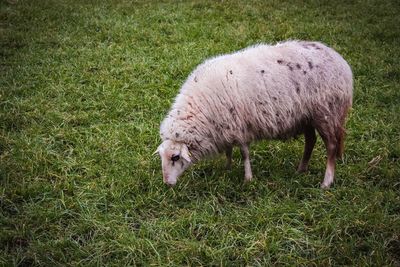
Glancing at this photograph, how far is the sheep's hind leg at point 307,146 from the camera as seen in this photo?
514 cm

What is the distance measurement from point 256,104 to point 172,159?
1.12 meters

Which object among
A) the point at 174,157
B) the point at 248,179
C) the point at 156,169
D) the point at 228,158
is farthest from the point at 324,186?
the point at 156,169

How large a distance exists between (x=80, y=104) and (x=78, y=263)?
363cm

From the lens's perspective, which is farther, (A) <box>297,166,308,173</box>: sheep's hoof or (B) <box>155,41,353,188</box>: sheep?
(A) <box>297,166,308,173</box>: sheep's hoof

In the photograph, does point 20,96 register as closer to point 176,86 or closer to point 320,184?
point 176,86

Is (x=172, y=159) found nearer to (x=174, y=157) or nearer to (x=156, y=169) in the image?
(x=174, y=157)

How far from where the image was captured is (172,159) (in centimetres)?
466

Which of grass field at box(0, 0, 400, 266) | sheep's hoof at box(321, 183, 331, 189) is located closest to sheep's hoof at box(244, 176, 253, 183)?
grass field at box(0, 0, 400, 266)

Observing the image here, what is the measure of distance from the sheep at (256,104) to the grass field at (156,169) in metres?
0.46

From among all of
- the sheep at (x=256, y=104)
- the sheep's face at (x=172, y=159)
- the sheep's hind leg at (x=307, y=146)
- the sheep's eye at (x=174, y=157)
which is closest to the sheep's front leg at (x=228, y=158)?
the sheep at (x=256, y=104)

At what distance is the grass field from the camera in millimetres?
3805

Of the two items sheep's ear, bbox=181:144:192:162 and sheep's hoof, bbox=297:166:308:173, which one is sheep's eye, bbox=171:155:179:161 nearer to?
sheep's ear, bbox=181:144:192:162

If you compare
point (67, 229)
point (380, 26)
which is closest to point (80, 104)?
point (67, 229)

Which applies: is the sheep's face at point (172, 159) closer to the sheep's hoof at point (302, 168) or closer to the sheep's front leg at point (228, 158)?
the sheep's front leg at point (228, 158)
